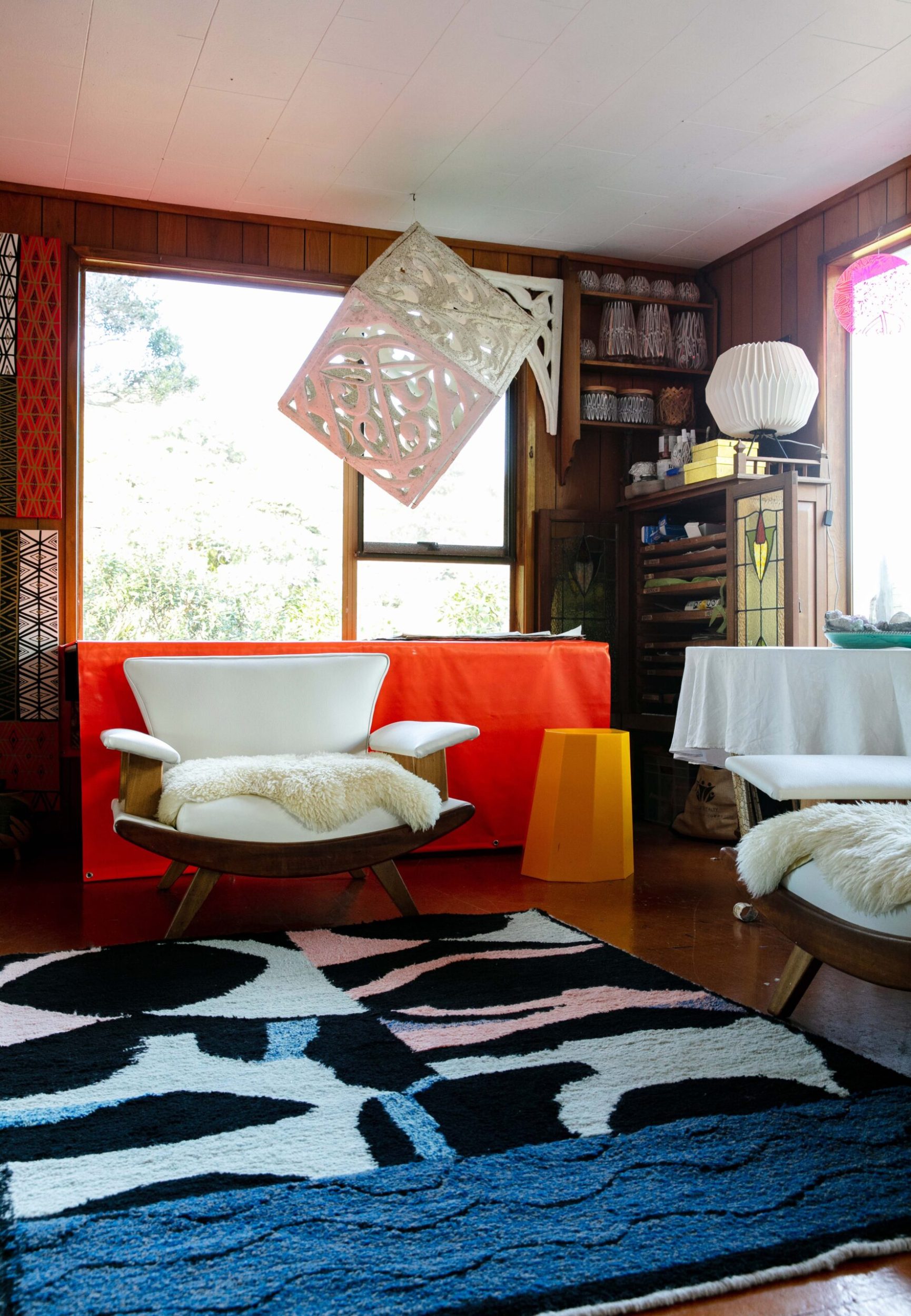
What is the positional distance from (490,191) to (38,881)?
3.52 meters

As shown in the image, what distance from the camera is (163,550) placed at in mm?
5078

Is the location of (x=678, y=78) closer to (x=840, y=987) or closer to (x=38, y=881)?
(x=840, y=987)

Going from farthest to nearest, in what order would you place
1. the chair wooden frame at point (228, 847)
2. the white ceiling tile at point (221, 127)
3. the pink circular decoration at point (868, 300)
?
the pink circular decoration at point (868, 300)
the white ceiling tile at point (221, 127)
the chair wooden frame at point (228, 847)

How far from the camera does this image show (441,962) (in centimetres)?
247

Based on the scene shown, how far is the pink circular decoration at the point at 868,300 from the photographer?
4.36 m

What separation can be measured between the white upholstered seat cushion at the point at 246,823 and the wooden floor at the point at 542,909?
1.09 feet

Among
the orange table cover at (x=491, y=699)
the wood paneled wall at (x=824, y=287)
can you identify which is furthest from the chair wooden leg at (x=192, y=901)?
the wood paneled wall at (x=824, y=287)

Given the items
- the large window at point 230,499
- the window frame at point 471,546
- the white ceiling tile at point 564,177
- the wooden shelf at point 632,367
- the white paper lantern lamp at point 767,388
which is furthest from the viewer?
the wooden shelf at point 632,367

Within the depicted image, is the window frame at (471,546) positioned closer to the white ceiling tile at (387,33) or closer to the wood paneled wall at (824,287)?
the wood paneled wall at (824,287)

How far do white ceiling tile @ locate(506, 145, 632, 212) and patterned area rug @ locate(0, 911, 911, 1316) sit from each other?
3.51 m

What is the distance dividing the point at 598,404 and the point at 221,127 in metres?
2.25

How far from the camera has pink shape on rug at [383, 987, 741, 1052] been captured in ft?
6.49

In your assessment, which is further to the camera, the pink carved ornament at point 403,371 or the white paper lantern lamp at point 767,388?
the pink carved ornament at point 403,371

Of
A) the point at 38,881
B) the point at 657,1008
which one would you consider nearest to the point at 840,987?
the point at 657,1008
